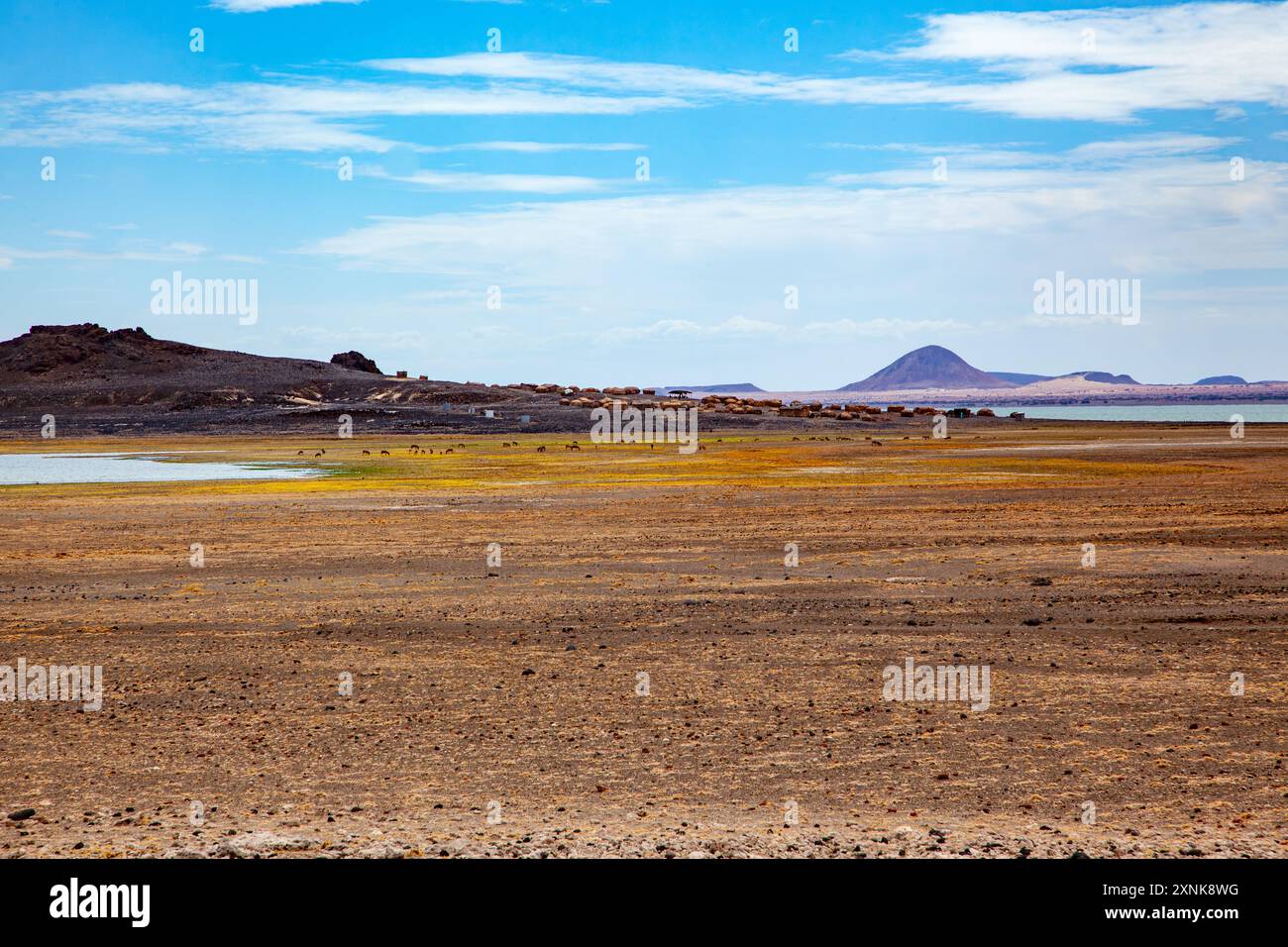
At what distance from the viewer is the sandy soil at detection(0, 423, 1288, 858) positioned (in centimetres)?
796

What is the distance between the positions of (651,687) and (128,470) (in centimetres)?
4613

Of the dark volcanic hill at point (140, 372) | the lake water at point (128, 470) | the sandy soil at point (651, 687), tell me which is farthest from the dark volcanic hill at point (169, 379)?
the sandy soil at point (651, 687)

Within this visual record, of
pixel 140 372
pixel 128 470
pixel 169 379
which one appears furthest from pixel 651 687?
pixel 140 372

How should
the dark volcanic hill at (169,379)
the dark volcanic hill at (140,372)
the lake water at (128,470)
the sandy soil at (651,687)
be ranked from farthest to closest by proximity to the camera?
the dark volcanic hill at (140,372) → the dark volcanic hill at (169,379) → the lake water at (128,470) → the sandy soil at (651,687)

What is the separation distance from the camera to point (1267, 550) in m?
21.5

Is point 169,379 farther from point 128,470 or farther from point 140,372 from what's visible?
point 128,470

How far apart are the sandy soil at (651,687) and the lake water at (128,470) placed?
1848 centimetres

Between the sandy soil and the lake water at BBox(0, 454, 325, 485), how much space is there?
18.5 meters

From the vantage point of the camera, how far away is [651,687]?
1195cm

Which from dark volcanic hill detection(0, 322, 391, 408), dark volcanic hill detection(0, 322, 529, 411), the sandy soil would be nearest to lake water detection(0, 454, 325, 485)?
the sandy soil

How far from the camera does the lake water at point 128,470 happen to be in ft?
150

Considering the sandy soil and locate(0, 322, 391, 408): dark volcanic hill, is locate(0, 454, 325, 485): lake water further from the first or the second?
locate(0, 322, 391, 408): dark volcanic hill

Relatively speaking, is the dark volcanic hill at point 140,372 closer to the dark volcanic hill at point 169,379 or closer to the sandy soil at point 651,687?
the dark volcanic hill at point 169,379

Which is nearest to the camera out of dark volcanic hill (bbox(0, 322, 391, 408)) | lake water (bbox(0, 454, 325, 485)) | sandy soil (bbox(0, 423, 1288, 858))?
sandy soil (bbox(0, 423, 1288, 858))
